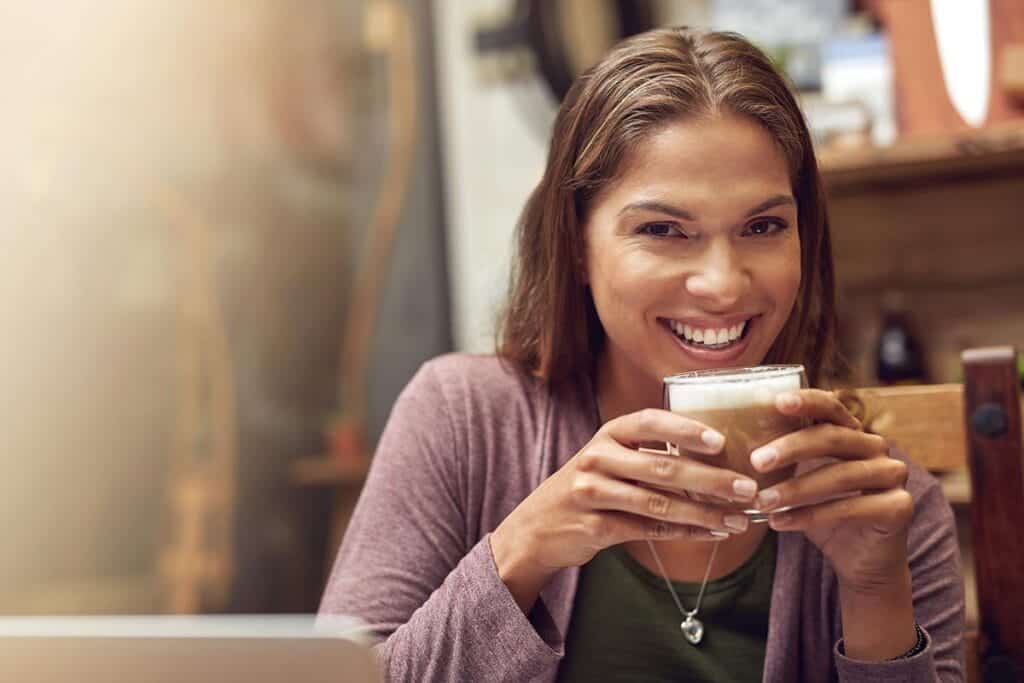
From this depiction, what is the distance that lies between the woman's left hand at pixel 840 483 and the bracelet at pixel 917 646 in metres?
0.09

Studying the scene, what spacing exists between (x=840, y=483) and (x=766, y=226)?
304mm

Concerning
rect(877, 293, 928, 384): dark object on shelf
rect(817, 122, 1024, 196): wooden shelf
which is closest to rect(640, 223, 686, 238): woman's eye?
rect(817, 122, 1024, 196): wooden shelf

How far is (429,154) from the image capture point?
2748 mm

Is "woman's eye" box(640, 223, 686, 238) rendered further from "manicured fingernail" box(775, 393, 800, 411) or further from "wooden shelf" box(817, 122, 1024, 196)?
"wooden shelf" box(817, 122, 1024, 196)

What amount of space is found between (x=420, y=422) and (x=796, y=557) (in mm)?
440

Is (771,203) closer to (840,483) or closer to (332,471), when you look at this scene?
(840,483)

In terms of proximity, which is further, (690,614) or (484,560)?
(690,614)

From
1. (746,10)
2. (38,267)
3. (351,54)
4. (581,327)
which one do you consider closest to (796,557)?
(581,327)

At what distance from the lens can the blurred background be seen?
2.00 metres

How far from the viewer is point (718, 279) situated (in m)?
1.02

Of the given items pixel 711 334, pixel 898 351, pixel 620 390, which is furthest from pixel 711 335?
pixel 898 351

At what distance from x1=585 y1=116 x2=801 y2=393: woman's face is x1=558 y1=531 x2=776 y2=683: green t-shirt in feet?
0.78

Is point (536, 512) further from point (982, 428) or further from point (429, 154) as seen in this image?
point (429, 154)

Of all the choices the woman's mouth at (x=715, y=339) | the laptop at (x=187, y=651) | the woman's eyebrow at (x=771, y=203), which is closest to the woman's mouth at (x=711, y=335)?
the woman's mouth at (x=715, y=339)
